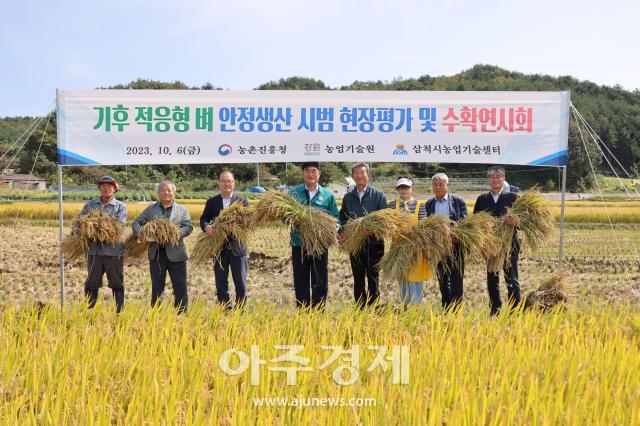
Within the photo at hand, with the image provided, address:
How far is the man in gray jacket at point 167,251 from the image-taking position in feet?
16.5

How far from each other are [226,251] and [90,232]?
51.8 inches

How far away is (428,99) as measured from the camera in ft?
19.8

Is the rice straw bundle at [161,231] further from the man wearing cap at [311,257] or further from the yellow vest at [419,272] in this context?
the yellow vest at [419,272]

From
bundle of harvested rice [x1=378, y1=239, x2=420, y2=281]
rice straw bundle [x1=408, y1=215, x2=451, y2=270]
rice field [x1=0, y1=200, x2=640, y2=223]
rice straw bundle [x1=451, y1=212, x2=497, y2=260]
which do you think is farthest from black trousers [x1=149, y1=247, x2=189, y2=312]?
rice field [x1=0, y1=200, x2=640, y2=223]

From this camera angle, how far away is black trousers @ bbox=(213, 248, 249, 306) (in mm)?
5004

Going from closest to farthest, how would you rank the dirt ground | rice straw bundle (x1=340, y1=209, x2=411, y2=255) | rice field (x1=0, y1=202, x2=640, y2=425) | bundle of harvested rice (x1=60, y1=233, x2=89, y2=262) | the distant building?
rice field (x1=0, y1=202, x2=640, y2=425) < rice straw bundle (x1=340, y1=209, x2=411, y2=255) < bundle of harvested rice (x1=60, y1=233, x2=89, y2=262) < the dirt ground < the distant building

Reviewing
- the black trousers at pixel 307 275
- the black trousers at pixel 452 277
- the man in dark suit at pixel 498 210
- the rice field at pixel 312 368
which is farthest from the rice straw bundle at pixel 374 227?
the man in dark suit at pixel 498 210

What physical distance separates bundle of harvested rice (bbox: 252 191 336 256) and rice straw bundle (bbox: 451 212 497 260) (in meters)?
1.16

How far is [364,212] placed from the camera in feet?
15.8

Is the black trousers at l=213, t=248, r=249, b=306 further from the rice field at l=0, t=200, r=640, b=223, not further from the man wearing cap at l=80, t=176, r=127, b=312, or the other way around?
the rice field at l=0, t=200, r=640, b=223

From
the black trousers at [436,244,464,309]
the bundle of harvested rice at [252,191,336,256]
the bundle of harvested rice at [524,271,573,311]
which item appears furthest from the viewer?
the black trousers at [436,244,464,309]

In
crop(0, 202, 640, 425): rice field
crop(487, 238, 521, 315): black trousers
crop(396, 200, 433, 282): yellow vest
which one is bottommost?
crop(487, 238, 521, 315): black trousers

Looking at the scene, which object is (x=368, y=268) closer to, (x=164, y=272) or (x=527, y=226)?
(x=527, y=226)

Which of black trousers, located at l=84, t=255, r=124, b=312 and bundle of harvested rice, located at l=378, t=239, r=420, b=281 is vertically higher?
bundle of harvested rice, located at l=378, t=239, r=420, b=281
